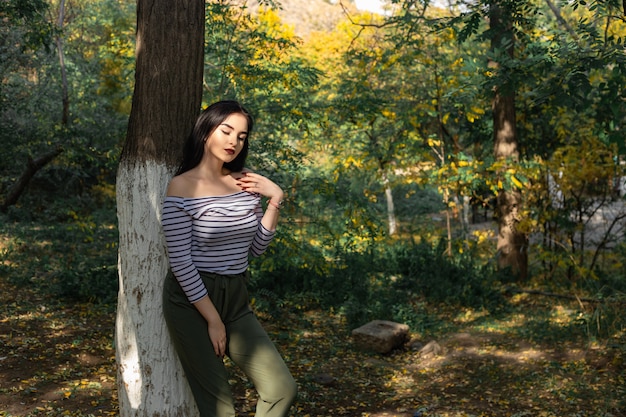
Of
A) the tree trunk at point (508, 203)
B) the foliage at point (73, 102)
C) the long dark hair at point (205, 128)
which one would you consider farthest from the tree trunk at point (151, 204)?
the tree trunk at point (508, 203)

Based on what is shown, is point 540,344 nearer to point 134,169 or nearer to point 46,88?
point 134,169

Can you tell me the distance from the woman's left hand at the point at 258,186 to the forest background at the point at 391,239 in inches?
93.6

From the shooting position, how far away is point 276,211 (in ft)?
9.45

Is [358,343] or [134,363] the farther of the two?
[358,343]

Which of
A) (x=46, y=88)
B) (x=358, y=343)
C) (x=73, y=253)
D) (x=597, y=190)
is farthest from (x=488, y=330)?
(x=46, y=88)

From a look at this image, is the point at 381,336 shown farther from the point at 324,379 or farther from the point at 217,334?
the point at 217,334

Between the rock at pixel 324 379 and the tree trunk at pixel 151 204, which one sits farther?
the rock at pixel 324 379

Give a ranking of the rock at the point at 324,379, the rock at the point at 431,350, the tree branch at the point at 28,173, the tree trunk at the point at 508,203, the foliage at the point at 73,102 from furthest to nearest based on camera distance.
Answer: the tree branch at the point at 28,173, the foliage at the point at 73,102, the tree trunk at the point at 508,203, the rock at the point at 431,350, the rock at the point at 324,379

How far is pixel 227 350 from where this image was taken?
8.85ft

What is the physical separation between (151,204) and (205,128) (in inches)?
18.1

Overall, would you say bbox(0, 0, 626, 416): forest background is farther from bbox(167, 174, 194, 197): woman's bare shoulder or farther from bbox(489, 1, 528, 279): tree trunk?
bbox(167, 174, 194, 197): woman's bare shoulder

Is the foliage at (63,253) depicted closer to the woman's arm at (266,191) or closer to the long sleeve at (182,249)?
the woman's arm at (266,191)

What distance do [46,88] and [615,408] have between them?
10339mm

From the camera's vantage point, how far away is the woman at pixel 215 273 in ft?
8.43
